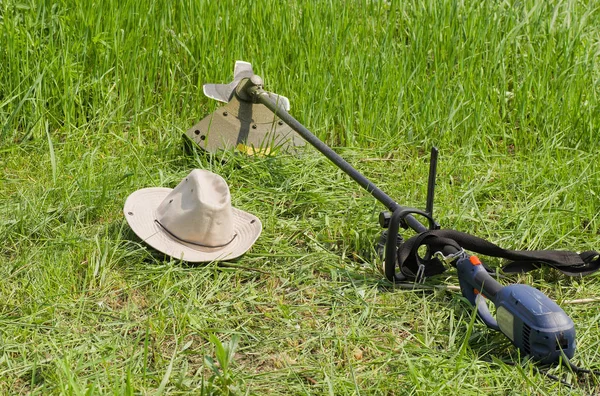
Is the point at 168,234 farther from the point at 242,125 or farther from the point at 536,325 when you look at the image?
the point at 536,325

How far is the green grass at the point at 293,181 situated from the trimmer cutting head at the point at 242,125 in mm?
102

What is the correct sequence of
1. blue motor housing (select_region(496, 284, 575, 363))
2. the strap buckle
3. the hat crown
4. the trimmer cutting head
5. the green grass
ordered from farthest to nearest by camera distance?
the trimmer cutting head → the hat crown → the strap buckle → the green grass → blue motor housing (select_region(496, 284, 575, 363))

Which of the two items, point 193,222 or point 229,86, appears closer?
point 193,222

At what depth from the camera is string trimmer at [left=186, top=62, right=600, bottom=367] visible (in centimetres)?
265

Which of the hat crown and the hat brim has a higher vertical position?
the hat crown

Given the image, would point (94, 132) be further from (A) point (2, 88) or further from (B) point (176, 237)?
(B) point (176, 237)

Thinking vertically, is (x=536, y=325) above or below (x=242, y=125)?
above

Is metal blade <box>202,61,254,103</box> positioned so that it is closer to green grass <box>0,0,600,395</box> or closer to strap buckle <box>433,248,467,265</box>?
green grass <box>0,0,600,395</box>

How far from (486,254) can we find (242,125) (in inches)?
60.3

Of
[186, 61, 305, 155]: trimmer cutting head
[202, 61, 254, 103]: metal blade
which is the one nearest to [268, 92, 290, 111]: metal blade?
[186, 61, 305, 155]: trimmer cutting head

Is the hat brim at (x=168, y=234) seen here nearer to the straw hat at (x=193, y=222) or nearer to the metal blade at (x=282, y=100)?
the straw hat at (x=193, y=222)

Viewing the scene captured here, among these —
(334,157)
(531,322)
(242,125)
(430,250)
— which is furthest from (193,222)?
(531,322)

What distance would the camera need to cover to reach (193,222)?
3.26 metres

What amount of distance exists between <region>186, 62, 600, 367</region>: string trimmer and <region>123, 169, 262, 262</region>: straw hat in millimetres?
573
